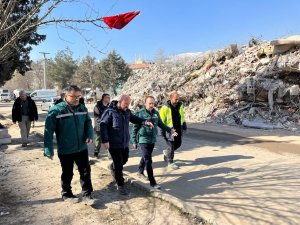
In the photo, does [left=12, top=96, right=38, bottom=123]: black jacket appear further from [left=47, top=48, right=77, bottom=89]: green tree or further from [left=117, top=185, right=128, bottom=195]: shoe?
[left=47, top=48, right=77, bottom=89]: green tree

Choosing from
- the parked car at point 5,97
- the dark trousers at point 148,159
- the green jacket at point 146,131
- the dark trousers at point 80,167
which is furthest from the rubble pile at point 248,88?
the parked car at point 5,97

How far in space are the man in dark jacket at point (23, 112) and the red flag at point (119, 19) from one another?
6803 millimetres

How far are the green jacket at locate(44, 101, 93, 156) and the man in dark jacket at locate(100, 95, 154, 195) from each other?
1.46 ft

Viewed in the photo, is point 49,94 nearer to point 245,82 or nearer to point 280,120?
point 245,82

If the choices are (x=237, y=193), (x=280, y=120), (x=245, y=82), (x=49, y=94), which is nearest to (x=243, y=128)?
(x=280, y=120)

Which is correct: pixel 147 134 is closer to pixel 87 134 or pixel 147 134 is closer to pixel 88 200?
pixel 87 134

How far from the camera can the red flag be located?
236 inches

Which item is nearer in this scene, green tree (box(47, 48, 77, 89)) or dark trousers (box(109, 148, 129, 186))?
dark trousers (box(109, 148, 129, 186))

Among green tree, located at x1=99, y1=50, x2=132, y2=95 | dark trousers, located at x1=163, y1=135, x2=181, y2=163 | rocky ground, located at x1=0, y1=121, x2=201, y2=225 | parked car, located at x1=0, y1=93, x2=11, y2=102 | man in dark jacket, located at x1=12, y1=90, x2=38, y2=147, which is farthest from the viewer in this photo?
parked car, located at x1=0, y1=93, x2=11, y2=102

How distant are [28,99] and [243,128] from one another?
9.18 metres

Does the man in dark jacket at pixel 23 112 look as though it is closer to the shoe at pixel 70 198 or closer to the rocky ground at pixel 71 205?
the rocky ground at pixel 71 205

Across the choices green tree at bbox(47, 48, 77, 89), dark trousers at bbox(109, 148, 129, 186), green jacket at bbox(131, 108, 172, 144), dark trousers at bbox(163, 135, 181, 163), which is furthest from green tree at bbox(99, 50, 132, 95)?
dark trousers at bbox(109, 148, 129, 186)

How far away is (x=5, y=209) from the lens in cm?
597

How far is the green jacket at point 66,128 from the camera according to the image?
5.77m
